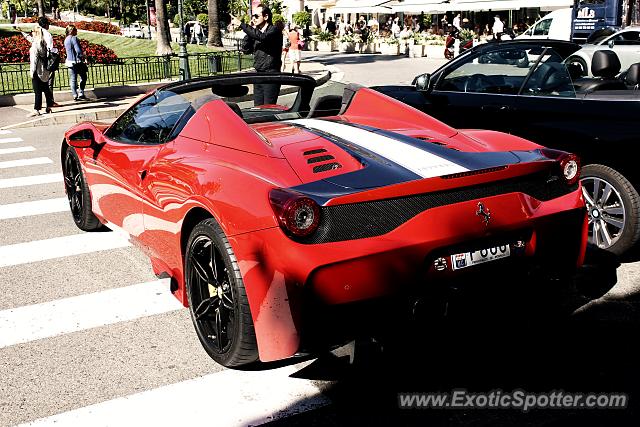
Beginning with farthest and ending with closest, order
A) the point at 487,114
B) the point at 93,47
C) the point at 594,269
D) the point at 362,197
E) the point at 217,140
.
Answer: the point at 93,47, the point at 487,114, the point at 594,269, the point at 217,140, the point at 362,197

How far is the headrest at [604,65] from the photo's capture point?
22.6 feet

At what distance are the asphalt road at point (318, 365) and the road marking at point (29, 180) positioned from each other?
427 centimetres

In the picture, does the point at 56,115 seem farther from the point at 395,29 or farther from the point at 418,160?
the point at 395,29

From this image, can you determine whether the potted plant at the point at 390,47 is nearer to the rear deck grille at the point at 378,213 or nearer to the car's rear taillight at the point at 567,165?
the car's rear taillight at the point at 567,165

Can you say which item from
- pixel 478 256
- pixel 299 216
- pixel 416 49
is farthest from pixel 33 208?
pixel 416 49

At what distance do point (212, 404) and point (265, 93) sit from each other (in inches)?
115

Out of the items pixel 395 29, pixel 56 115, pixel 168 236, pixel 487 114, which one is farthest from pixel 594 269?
pixel 395 29

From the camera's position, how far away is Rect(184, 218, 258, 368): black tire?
360cm

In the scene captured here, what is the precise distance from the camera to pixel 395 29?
150 feet

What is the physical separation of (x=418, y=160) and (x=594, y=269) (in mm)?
2207

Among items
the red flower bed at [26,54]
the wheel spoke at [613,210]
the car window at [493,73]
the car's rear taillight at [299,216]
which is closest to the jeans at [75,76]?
the red flower bed at [26,54]

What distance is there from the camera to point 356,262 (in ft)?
11.0

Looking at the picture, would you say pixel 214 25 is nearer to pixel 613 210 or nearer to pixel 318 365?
pixel 613 210

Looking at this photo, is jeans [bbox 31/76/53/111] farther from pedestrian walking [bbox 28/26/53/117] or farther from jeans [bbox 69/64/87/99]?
jeans [bbox 69/64/87/99]
